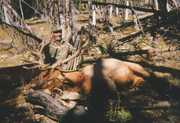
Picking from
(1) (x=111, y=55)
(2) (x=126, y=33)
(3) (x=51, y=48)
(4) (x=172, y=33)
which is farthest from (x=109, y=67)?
(2) (x=126, y=33)

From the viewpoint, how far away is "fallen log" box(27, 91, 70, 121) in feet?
27.3

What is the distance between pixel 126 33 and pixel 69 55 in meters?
6.56

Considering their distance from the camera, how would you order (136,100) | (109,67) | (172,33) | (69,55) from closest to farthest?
(136,100) → (109,67) → (69,55) → (172,33)

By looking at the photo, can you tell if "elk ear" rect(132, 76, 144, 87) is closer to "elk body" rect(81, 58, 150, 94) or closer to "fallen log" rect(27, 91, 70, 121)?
"elk body" rect(81, 58, 150, 94)

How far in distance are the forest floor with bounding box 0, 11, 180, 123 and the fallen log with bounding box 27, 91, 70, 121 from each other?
2.40 ft

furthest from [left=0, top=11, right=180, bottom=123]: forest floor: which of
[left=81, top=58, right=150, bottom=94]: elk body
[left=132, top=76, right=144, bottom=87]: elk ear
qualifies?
[left=81, top=58, right=150, bottom=94]: elk body

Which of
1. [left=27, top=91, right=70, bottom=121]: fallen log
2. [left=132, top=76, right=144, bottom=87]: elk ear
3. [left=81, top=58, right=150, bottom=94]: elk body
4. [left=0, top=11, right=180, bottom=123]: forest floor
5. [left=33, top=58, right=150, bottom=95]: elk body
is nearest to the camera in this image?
[left=27, top=91, right=70, bottom=121]: fallen log

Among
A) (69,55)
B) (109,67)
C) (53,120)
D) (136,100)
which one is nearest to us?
(53,120)

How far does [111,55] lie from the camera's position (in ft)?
44.1

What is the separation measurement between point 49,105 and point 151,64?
4.40 meters

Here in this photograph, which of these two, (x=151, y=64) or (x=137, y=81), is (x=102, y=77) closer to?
(x=137, y=81)

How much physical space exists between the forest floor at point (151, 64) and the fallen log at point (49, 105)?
732 mm

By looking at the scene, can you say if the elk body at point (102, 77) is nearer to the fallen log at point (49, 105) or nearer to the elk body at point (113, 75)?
the elk body at point (113, 75)

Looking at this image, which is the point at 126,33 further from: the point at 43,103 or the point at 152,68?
the point at 43,103
